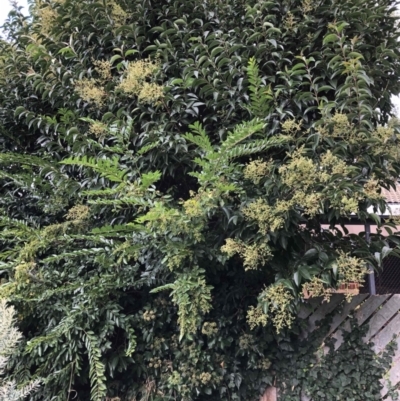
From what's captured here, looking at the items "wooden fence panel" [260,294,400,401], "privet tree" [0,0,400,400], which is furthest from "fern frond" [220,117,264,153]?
"wooden fence panel" [260,294,400,401]

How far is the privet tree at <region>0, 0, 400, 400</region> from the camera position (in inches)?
74.3

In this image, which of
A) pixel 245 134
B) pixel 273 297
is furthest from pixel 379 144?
pixel 273 297

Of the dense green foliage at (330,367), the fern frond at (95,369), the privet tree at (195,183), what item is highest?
the privet tree at (195,183)

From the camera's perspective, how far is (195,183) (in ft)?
8.20

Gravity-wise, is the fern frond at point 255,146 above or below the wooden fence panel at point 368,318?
above

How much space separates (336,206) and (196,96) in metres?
1.04

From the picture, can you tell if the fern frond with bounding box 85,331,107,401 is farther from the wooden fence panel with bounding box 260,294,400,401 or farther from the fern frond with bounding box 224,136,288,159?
the fern frond with bounding box 224,136,288,159

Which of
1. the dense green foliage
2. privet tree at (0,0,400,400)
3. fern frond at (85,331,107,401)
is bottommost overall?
the dense green foliage

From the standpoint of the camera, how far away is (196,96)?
2236mm

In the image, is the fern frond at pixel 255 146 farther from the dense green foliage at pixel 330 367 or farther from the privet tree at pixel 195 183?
the dense green foliage at pixel 330 367

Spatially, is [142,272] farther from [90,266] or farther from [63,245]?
[63,245]

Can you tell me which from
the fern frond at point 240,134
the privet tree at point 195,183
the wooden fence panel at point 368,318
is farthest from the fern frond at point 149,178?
the wooden fence panel at point 368,318

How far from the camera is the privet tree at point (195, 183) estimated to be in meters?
1.89

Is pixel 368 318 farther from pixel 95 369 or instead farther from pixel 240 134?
pixel 95 369
